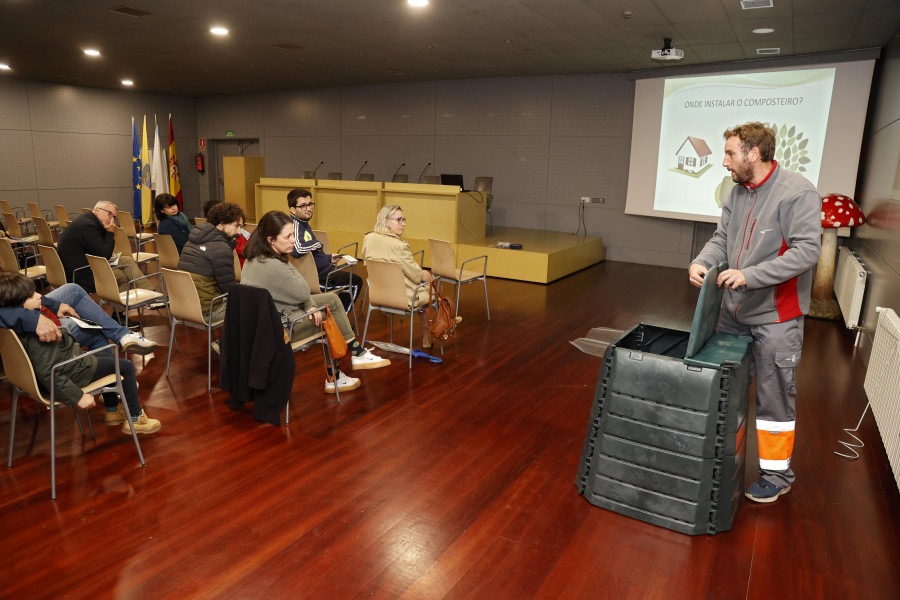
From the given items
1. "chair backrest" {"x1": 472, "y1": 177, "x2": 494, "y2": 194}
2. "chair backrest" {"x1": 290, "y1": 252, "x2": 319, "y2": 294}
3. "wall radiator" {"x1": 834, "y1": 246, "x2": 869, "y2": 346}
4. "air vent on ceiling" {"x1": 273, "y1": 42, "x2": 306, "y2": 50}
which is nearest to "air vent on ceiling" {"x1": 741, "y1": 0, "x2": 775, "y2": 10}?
"wall radiator" {"x1": 834, "y1": 246, "x2": 869, "y2": 346}

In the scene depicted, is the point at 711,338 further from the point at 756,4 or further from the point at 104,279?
the point at 756,4

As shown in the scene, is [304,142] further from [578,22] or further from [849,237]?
[849,237]

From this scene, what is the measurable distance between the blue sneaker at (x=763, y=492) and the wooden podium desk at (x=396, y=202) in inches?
249

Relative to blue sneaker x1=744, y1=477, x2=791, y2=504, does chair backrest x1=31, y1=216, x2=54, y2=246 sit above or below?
above

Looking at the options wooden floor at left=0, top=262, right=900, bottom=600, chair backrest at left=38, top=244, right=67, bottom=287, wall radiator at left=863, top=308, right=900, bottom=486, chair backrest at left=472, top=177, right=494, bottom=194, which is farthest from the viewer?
chair backrest at left=472, top=177, right=494, bottom=194

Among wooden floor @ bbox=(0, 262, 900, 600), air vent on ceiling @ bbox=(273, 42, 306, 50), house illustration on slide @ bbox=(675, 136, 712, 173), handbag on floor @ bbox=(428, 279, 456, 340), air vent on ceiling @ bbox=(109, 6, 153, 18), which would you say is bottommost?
wooden floor @ bbox=(0, 262, 900, 600)

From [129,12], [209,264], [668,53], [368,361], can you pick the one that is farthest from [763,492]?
[129,12]

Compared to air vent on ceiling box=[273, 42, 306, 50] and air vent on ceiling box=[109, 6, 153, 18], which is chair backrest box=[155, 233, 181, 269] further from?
air vent on ceiling box=[273, 42, 306, 50]

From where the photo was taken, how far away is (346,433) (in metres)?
3.48

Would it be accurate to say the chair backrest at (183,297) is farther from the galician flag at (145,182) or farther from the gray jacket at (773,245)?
the galician flag at (145,182)

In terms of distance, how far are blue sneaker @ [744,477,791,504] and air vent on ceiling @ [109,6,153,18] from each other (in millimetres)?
7483

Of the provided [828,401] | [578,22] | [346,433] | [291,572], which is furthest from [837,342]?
[291,572]

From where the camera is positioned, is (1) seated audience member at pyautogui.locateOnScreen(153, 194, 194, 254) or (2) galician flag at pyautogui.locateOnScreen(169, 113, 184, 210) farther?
(2) galician flag at pyautogui.locateOnScreen(169, 113, 184, 210)

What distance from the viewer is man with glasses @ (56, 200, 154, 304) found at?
512 cm
